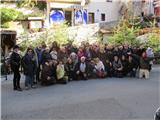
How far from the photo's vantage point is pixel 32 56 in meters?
17.3

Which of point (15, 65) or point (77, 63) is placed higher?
point (15, 65)

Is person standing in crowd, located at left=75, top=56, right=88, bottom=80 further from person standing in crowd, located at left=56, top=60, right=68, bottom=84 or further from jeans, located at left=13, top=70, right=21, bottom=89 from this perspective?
jeans, located at left=13, top=70, right=21, bottom=89

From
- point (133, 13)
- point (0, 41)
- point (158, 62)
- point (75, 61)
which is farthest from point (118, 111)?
point (133, 13)

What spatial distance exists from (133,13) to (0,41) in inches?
627

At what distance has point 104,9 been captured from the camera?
47125mm

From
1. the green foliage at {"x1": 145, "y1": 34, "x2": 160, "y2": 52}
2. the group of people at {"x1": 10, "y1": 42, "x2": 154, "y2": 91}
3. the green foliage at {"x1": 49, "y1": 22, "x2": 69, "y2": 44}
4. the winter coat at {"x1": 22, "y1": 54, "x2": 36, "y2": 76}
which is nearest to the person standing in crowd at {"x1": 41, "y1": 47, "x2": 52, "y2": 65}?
the group of people at {"x1": 10, "y1": 42, "x2": 154, "y2": 91}

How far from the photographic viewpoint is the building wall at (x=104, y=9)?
45.9 meters

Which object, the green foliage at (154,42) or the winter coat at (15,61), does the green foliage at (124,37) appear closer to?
the green foliage at (154,42)

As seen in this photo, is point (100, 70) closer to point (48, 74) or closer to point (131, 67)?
point (131, 67)

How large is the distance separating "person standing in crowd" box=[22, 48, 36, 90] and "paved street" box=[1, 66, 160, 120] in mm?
543

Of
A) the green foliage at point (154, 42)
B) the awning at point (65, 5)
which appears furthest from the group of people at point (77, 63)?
the awning at point (65, 5)

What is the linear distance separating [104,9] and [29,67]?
30.8 metres

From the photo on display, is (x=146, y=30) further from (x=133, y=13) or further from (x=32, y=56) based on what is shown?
(x=32, y=56)

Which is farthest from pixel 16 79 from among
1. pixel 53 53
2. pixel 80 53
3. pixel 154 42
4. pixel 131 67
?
pixel 154 42
